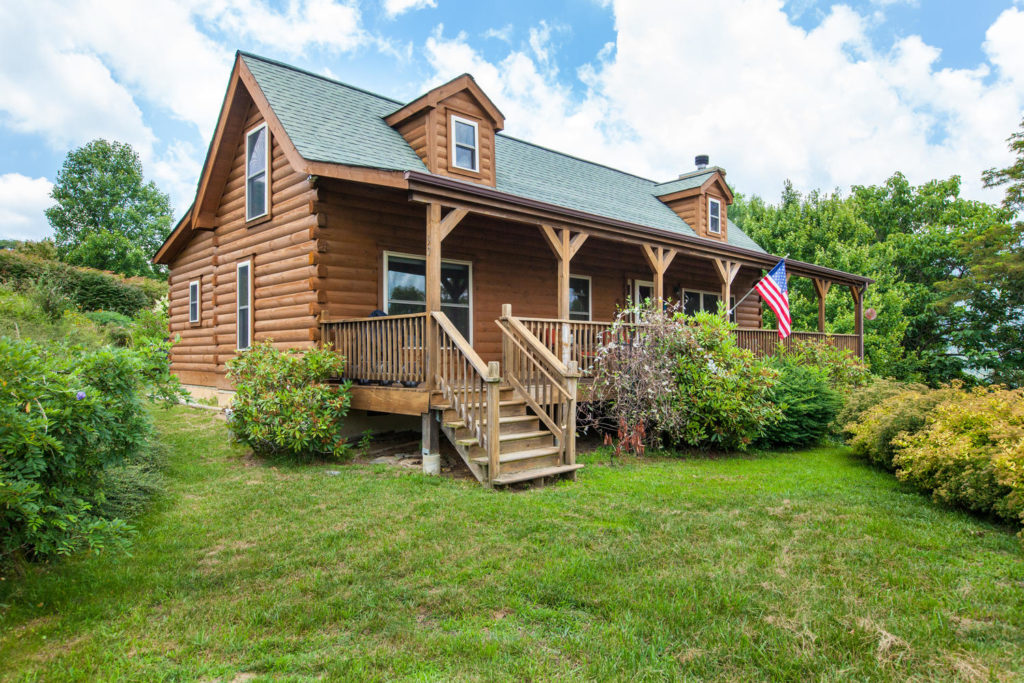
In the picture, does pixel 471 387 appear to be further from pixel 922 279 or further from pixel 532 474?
pixel 922 279

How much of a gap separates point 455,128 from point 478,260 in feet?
7.80

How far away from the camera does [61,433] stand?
135 inches

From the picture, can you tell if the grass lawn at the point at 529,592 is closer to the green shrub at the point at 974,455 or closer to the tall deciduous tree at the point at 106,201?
the green shrub at the point at 974,455

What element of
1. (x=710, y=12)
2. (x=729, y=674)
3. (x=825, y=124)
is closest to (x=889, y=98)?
(x=825, y=124)

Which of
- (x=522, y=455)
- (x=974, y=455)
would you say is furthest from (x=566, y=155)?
(x=974, y=455)

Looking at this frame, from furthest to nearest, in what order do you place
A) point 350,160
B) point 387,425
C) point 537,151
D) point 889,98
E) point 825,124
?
point 825,124
point 889,98
point 537,151
point 387,425
point 350,160

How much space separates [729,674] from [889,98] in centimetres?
3923

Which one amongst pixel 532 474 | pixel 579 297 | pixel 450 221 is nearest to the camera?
pixel 532 474

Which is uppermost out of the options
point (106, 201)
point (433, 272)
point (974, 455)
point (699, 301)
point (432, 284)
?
point (106, 201)

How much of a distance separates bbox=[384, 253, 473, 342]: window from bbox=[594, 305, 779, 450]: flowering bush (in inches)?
115

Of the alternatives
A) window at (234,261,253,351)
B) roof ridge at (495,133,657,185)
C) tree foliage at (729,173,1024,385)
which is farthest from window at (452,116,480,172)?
tree foliage at (729,173,1024,385)

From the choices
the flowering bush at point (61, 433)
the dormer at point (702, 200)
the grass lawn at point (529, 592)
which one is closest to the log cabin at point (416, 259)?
the grass lawn at point (529, 592)

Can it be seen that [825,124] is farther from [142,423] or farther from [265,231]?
[142,423]

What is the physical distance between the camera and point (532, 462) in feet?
22.0
